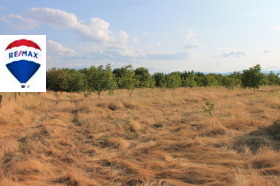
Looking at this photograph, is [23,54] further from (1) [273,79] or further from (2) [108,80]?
(1) [273,79]

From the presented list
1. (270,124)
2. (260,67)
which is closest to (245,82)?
(260,67)

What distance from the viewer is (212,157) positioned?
14.0 feet

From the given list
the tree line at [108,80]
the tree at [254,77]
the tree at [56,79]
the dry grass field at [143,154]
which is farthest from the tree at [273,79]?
the tree at [56,79]

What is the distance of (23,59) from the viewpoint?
33.8ft

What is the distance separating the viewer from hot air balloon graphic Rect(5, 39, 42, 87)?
998cm

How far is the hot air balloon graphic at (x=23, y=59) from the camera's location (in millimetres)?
9984

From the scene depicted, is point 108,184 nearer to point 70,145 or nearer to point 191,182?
point 191,182

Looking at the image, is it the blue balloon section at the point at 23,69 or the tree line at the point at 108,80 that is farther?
the tree line at the point at 108,80

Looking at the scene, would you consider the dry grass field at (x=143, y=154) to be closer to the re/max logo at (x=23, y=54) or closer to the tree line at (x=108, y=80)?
the re/max logo at (x=23, y=54)

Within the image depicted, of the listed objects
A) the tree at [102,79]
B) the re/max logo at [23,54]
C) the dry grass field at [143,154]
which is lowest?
the dry grass field at [143,154]

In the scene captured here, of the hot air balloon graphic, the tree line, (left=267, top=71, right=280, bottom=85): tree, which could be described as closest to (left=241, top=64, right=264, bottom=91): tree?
the tree line

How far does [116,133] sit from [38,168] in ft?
9.33

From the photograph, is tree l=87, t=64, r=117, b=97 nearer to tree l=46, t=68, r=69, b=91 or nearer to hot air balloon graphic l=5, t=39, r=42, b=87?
hot air balloon graphic l=5, t=39, r=42, b=87

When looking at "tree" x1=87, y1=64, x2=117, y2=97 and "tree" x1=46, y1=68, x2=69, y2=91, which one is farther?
"tree" x1=46, y1=68, x2=69, y2=91
